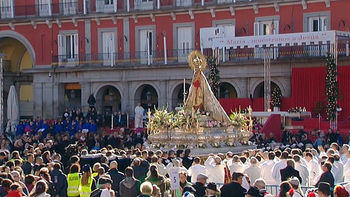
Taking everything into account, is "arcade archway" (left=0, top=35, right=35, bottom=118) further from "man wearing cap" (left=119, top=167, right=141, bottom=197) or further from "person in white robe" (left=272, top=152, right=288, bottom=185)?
"man wearing cap" (left=119, top=167, right=141, bottom=197)

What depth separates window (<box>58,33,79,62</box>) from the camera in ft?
166

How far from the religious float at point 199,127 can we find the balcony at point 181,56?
43.2ft

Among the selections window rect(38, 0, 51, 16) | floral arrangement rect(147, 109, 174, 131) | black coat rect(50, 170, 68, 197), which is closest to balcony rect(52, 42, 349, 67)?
window rect(38, 0, 51, 16)

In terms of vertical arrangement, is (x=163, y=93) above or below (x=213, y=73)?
below

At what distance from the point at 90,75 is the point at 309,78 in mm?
14267

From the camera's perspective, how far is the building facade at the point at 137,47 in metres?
43.5

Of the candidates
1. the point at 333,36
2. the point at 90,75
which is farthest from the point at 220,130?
the point at 90,75

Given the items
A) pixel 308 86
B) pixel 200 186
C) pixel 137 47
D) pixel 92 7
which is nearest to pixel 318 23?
pixel 308 86

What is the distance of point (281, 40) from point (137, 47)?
12639 millimetres

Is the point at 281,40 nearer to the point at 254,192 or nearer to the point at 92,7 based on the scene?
the point at 92,7

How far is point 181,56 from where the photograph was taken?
47000 mm

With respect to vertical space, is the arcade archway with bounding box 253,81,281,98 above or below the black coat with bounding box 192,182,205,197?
above

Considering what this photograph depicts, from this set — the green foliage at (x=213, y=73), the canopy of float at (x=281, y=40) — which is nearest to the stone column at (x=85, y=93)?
the green foliage at (x=213, y=73)

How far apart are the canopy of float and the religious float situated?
8821 millimetres
